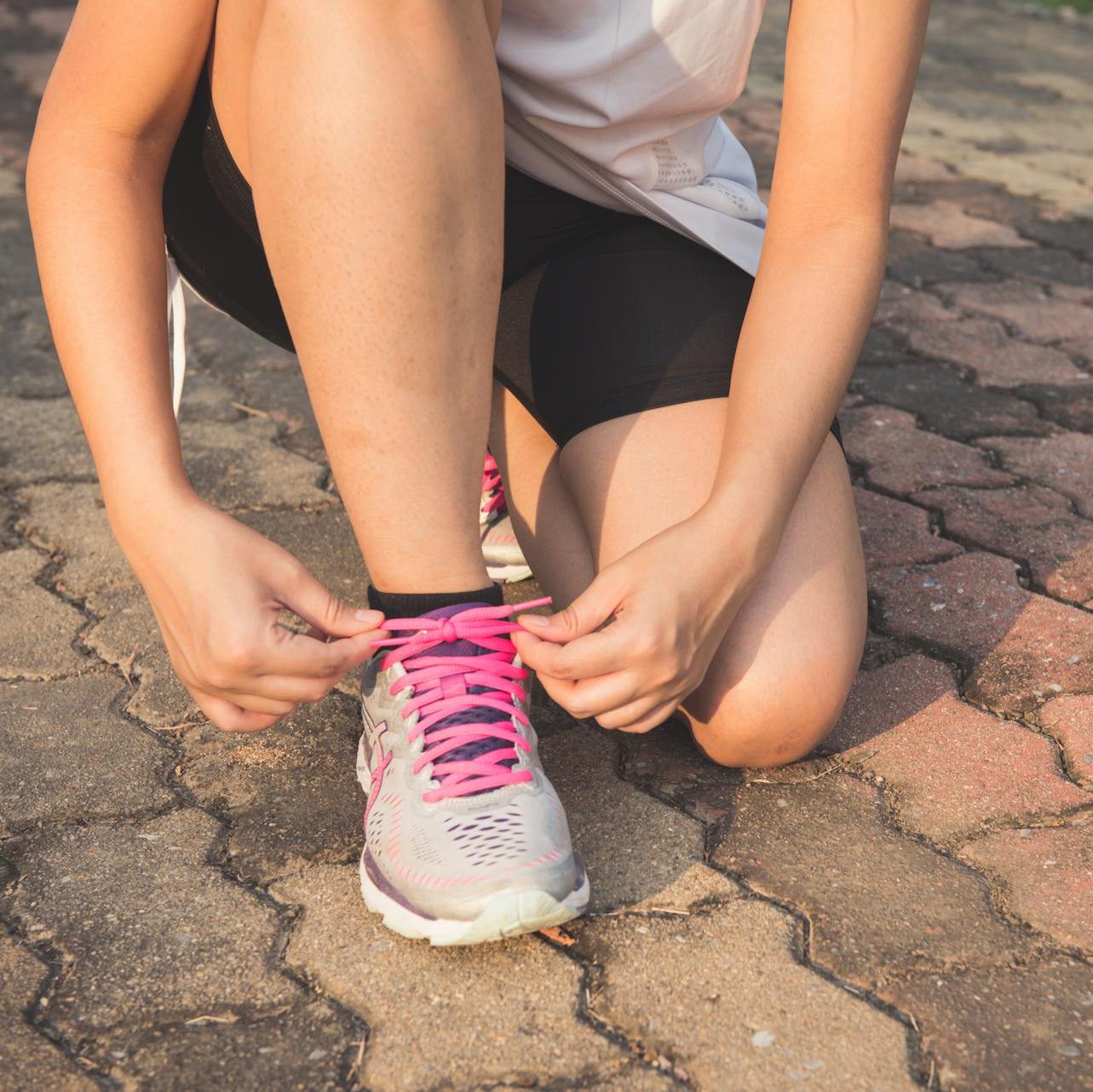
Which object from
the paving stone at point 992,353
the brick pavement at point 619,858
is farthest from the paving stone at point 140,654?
the paving stone at point 992,353

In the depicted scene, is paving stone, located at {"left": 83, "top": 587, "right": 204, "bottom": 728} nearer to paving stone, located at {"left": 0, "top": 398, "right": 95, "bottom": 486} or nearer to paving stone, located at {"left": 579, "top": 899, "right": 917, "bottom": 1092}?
paving stone, located at {"left": 0, "top": 398, "right": 95, "bottom": 486}

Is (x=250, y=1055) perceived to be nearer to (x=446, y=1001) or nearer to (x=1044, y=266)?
(x=446, y=1001)

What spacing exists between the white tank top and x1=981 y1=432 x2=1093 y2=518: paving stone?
2.29ft

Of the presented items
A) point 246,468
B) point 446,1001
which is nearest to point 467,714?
point 446,1001

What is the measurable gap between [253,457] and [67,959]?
43.6 inches

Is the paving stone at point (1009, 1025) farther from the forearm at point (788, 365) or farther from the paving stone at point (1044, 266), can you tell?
the paving stone at point (1044, 266)

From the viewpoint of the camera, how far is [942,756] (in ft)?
4.73

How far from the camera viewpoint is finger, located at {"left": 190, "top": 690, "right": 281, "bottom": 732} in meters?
1.20

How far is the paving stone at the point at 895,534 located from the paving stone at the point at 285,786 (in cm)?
73

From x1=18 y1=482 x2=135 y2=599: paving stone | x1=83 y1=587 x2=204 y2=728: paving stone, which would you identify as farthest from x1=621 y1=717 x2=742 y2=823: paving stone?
x1=18 y1=482 x2=135 y2=599: paving stone

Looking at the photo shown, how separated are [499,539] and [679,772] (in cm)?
52

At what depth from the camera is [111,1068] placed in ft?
3.39

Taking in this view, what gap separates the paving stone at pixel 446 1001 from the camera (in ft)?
3.41

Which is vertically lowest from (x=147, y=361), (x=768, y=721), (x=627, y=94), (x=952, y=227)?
(x=952, y=227)
